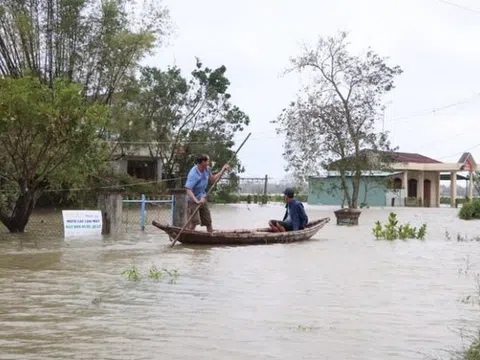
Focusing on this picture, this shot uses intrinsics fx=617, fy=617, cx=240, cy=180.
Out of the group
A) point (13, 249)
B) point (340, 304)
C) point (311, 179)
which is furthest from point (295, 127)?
point (340, 304)

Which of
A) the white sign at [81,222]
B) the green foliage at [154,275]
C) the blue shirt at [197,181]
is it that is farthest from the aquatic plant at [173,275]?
the white sign at [81,222]

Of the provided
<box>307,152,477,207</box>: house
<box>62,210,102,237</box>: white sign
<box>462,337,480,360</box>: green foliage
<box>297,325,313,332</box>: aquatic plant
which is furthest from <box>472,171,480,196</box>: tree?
<box>462,337,480,360</box>: green foliage

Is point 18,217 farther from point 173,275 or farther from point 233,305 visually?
point 233,305

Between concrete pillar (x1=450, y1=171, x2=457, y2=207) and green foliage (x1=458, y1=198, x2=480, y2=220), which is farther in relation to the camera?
concrete pillar (x1=450, y1=171, x2=457, y2=207)

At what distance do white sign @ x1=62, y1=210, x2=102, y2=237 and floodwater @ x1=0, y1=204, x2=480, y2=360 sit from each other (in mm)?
2102

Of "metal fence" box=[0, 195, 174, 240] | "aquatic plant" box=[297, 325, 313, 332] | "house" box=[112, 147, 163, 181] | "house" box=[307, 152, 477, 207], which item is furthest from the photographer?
"house" box=[307, 152, 477, 207]

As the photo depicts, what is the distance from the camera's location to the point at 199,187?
41.8ft

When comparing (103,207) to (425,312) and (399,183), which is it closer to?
A: (425,312)

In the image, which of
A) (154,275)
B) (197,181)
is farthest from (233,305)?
(197,181)

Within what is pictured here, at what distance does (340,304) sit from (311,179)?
28.9 meters

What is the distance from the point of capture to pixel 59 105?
12828 mm

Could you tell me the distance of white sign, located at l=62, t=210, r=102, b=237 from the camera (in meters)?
13.8

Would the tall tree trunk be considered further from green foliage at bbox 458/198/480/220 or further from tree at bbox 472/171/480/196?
tree at bbox 472/171/480/196

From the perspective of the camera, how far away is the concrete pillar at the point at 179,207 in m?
15.4
